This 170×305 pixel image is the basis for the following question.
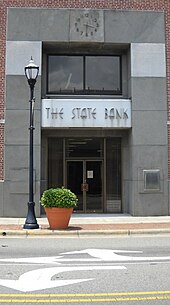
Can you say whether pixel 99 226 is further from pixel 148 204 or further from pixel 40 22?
pixel 40 22

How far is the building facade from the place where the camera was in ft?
57.6

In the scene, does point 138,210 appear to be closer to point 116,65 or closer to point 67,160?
point 67,160

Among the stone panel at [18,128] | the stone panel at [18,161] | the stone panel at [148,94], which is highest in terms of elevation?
the stone panel at [148,94]

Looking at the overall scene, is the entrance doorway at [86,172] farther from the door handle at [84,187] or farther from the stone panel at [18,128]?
the stone panel at [18,128]

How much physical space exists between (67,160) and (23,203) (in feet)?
9.64

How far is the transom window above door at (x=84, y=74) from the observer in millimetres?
18656

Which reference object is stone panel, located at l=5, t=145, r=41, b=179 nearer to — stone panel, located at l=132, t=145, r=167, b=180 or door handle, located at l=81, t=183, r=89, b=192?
door handle, located at l=81, t=183, r=89, b=192

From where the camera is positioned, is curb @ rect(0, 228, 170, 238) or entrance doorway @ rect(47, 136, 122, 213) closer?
curb @ rect(0, 228, 170, 238)

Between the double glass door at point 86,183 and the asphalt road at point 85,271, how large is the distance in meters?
6.90

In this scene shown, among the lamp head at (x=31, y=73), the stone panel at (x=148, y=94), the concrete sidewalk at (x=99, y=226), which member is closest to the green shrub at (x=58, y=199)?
the concrete sidewalk at (x=99, y=226)

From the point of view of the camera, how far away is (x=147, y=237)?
42.2 feet

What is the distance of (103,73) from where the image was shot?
744 inches

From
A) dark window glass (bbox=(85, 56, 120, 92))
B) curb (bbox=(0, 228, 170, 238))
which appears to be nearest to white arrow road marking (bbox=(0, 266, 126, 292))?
curb (bbox=(0, 228, 170, 238))

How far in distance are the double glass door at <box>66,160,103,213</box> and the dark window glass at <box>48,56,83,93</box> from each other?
3315 mm
